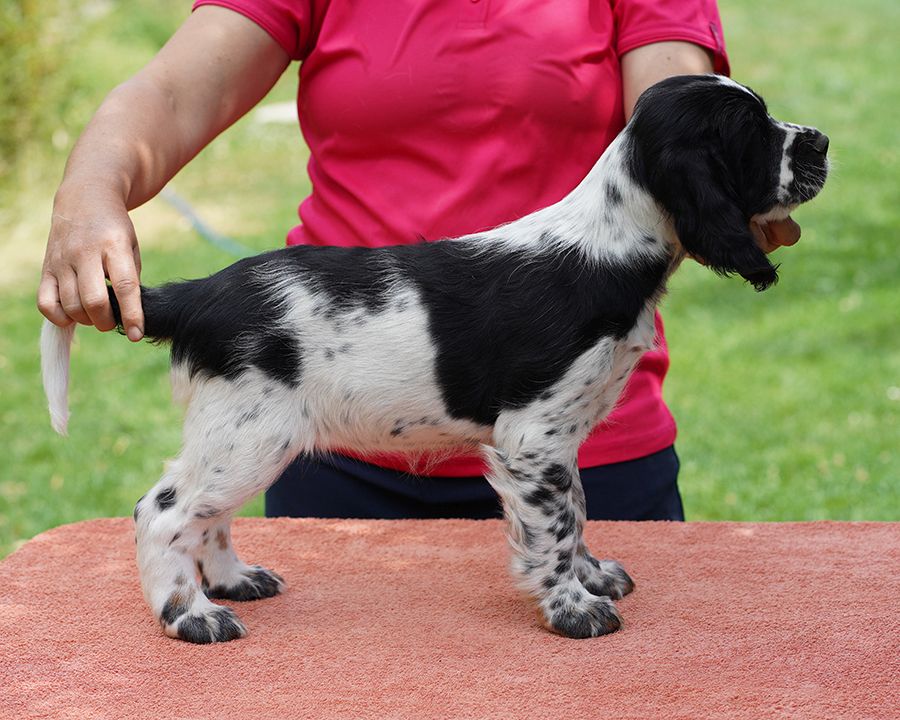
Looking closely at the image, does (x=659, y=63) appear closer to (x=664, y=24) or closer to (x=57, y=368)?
(x=664, y=24)

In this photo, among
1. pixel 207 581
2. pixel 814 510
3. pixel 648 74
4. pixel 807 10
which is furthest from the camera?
pixel 807 10

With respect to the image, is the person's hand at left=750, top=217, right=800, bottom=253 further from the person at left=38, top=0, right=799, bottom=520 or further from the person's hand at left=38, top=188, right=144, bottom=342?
the person's hand at left=38, top=188, right=144, bottom=342

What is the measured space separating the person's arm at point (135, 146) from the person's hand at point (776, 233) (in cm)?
139

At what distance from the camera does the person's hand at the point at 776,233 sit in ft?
9.14

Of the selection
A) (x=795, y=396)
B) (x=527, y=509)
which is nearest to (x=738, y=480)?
(x=795, y=396)

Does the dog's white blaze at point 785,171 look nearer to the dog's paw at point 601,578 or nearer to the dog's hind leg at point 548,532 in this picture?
the dog's hind leg at point 548,532

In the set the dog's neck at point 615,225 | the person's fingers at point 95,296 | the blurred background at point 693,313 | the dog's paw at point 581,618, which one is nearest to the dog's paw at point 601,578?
the dog's paw at point 581,618

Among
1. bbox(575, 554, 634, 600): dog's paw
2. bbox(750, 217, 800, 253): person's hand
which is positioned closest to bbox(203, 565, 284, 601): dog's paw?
bbox(575, 554, 634, 600): dog's paw

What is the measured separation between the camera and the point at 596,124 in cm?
337

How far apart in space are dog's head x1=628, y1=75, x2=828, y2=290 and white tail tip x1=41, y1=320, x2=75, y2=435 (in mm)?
1331

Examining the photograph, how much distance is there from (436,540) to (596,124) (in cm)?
121

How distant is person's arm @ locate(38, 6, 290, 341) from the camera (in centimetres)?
278

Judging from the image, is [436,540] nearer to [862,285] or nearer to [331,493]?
[331,493]

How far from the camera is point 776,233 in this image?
2.84 meters
